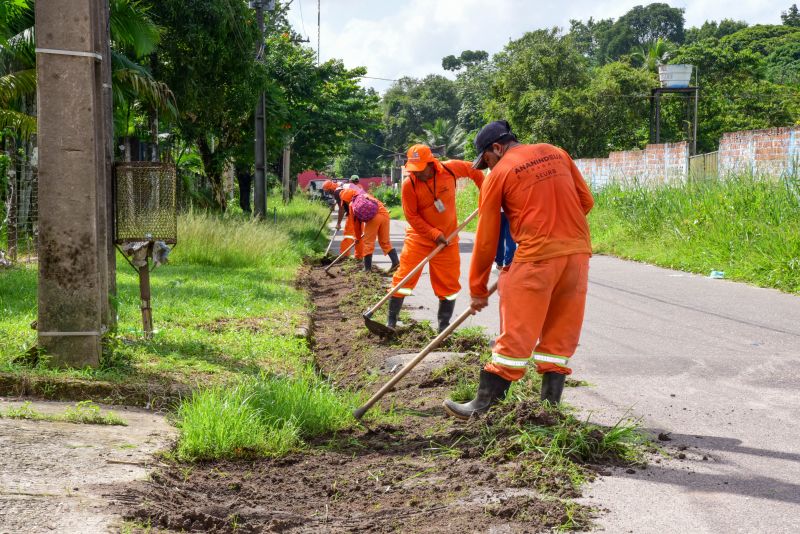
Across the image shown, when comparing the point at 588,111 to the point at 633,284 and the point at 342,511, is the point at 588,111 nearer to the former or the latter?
the point at 633,284

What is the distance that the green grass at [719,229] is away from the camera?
44.4 ft

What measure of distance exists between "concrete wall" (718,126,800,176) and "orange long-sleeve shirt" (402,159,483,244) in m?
8.26

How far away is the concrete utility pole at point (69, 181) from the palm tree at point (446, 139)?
6486cm

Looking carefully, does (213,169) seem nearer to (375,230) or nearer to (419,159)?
(375,230)

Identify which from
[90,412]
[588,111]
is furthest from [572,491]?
[588,111]

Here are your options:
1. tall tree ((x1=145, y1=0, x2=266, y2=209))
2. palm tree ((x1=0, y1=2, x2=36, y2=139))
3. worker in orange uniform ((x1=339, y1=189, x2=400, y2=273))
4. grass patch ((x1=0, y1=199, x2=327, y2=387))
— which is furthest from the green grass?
palm tree ((x1=0, y1=2, x2=36, y2=139))

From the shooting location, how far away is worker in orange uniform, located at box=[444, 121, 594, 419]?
5.27m

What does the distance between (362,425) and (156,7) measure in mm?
15861

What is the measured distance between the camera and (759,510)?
4113 mm

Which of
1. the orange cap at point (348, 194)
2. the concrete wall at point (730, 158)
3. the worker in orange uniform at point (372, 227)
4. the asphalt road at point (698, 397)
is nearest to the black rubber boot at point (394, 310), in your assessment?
the asphalt road at point (698, 397)

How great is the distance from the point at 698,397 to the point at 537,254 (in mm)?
2016

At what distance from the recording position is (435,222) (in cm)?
935

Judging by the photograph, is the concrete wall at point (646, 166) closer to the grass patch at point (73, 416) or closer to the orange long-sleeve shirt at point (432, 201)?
the orange long-sleeve shirt at point (432, 201)

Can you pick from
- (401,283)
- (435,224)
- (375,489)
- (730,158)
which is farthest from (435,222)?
(730,158)
